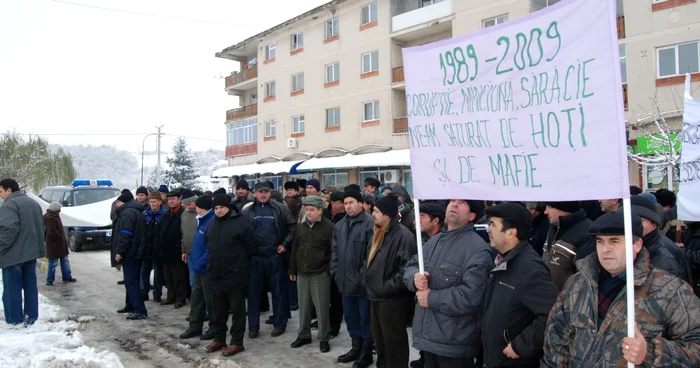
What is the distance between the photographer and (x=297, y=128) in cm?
3312

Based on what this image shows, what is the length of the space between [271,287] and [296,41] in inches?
1094

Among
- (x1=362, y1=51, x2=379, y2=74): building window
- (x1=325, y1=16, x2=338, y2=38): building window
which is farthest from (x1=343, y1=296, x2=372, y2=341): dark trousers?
(x1=325, y1=16, x2=338, y2=38): building window

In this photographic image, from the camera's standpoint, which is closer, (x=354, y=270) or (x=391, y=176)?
(x=354, y=270)

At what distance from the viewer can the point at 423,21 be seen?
24.6 m

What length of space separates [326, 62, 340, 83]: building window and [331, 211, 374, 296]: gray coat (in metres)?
24.2

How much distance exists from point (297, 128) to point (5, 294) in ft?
85.0

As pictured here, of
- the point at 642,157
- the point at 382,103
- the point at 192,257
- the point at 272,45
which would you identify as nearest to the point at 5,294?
the point at 192,257

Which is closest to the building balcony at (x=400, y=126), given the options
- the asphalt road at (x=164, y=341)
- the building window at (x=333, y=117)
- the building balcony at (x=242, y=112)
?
the building window at (x=333, y=117)

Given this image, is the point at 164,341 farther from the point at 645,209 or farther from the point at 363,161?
the point at 363,161

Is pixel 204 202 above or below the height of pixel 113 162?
below

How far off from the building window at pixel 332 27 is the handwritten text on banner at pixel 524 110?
27169 mm

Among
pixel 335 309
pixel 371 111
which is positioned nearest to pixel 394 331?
pixel 335 309

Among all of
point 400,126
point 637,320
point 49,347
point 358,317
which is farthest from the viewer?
point 400,126

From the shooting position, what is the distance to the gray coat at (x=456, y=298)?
3.77m
